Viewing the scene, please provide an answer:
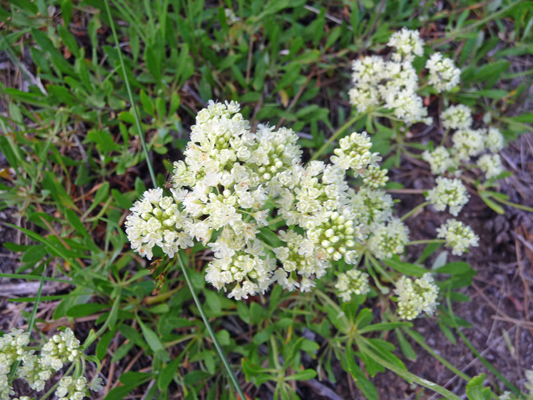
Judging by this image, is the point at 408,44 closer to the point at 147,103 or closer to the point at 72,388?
the point at 147,103

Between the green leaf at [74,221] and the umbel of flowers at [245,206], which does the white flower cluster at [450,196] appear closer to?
Answer: the umbel of flowers at [245,206]

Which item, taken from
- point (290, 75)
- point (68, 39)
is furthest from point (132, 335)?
point (290, 75)

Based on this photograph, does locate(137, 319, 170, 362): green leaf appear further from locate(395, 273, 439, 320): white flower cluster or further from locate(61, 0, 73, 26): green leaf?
locate(61, 0, 73, 26): green leaf

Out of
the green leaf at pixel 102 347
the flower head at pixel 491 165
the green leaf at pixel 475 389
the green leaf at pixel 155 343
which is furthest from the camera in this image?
the flower head at pixel 491 165

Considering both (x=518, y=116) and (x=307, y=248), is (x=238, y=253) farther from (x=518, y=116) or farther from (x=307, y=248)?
(x=518, y=116)

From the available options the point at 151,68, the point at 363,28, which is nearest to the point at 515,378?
the point at 363,28

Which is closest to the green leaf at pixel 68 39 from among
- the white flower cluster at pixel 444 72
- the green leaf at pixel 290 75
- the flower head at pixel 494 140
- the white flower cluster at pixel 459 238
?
the green leaf at pixel 290 75

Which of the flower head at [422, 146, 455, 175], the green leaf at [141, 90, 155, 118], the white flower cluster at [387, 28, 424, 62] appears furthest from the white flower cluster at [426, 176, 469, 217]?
the green leaf at [141, 90, 155, 118]
